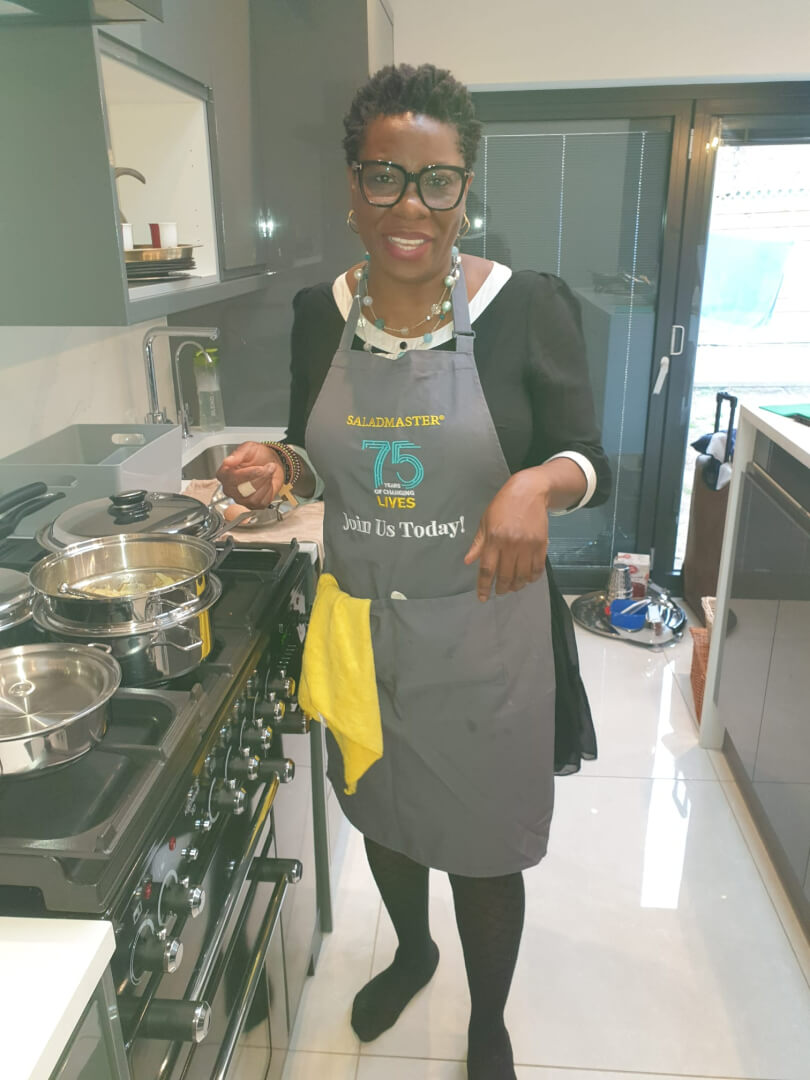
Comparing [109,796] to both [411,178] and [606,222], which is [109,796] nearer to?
[411,178]

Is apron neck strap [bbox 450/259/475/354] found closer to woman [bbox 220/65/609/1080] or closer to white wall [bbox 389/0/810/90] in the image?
woman [bbox 220/65/609/1080]

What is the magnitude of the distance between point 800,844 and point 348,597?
109 cm

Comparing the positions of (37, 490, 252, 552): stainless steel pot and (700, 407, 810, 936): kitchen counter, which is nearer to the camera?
(37, 490, 252, 552): stainless steel pot

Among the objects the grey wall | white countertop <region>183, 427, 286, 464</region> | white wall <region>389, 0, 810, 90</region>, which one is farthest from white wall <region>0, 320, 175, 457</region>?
white wall <region>389, 0, 810, 90</region>

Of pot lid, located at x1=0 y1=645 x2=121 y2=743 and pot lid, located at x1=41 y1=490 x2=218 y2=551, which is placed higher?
pot lid, located at x1=41 y1=490 x2=218 y2=551

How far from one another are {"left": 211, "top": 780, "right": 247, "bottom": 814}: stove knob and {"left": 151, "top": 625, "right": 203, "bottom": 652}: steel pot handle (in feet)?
0.54

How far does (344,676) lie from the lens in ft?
3.92

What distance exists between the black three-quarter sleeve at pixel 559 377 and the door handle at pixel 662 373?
6.36 feet

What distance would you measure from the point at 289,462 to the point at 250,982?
74 centimetres

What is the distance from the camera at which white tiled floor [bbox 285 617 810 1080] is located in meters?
1.44

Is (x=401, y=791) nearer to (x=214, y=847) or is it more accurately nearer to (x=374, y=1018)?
(x=214, y=847)

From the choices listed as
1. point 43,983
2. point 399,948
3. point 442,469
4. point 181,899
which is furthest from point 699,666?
point 43,983

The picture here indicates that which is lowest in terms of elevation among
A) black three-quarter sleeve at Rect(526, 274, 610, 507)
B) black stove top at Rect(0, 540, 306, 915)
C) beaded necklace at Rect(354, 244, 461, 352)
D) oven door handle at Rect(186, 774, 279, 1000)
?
oven door handle at Rect(186, 774, 279, 1000)

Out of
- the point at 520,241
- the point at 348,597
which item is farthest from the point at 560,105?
the point at 348,597
